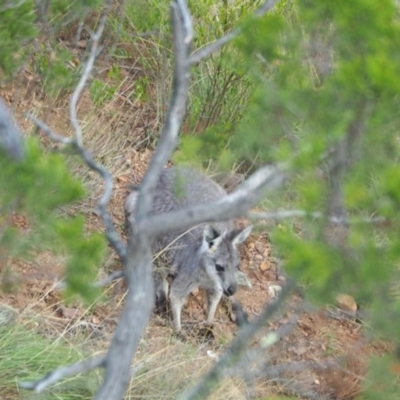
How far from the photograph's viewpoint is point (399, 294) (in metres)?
3.59

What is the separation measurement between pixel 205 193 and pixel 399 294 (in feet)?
7.26

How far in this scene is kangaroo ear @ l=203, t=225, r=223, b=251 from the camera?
524cm

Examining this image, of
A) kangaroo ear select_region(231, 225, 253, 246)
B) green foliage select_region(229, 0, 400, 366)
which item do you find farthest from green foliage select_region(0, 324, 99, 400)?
green foliage select_region(229, 0, 400, 366)

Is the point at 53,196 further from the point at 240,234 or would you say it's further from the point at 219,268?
the point at 219,268

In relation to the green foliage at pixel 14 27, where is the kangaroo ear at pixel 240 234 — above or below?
below

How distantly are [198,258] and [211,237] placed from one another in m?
0.22

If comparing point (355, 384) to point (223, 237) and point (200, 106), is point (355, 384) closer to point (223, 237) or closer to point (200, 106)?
point (223, 237)

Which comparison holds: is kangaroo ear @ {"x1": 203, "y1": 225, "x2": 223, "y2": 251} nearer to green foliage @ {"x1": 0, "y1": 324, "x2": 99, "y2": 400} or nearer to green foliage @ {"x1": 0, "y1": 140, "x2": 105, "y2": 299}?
green foliage @ {"x1": 0, "y1": 324, "x2": 99, "y2": 400}

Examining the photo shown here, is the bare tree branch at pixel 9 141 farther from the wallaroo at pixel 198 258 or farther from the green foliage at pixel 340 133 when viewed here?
the wallaroo at pixel 198 258

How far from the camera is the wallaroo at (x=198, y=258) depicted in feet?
17.6

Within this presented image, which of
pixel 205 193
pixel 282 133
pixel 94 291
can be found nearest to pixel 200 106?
pixel 205 193

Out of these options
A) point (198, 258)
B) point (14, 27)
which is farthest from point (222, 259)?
point (14, 27)

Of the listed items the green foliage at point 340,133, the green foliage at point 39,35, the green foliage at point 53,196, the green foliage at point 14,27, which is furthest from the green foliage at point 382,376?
the green foliage at point 14,27

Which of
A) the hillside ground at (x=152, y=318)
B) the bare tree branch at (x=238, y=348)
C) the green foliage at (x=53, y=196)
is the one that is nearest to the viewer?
the green foliage at (x=53, y=196)
